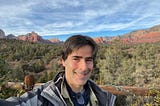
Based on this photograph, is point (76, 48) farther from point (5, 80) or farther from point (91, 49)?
point (5, 80)

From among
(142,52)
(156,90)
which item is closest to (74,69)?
(156,90)

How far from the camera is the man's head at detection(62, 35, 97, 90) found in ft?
5.98

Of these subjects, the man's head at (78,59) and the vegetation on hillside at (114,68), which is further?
the vegetation on hillside at (114,68)

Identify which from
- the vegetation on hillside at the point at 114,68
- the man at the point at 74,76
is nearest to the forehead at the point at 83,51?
the man at the point at 74,76

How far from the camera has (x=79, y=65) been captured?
72.2 inches

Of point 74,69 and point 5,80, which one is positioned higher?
point 74,69

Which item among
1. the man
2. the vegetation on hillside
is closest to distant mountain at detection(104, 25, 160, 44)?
the vegetation on hillside

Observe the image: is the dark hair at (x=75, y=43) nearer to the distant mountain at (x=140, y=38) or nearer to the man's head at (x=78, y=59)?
the man's head at (x=78, y=59)

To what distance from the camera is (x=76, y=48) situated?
1.82 m

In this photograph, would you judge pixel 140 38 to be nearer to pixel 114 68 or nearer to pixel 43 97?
pixel 114 68

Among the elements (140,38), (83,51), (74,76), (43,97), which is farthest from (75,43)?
(140,38)

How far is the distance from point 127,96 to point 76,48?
2.38 meters

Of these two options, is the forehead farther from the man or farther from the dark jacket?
the dark jacket

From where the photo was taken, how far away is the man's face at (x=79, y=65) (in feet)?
5.98
